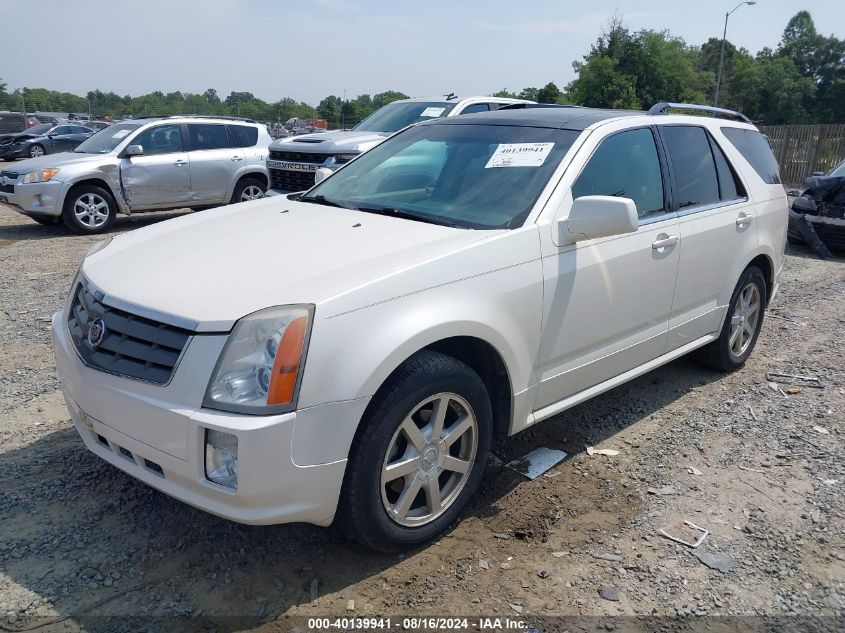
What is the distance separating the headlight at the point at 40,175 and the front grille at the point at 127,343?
846 centimetres

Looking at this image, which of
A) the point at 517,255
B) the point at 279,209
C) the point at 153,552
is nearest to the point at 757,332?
the point at 517,255

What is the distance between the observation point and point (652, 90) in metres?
50.9

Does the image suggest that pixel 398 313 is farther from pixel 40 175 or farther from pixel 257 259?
pixel 40 175

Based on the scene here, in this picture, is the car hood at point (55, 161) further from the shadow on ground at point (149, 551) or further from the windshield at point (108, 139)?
the shadow on ground at point (149, 551)

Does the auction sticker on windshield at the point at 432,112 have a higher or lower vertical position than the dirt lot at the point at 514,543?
higher

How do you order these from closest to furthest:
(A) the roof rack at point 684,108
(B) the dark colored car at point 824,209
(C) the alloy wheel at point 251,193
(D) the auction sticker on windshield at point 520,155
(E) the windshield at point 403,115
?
(D) the auction sticker on windshield at point 520,155 < (A) the roof rack at point 684,108 < (B) the dark colored car at point 824,209 < (E) the windshield at point 403,115 < (C) the alloy wheel at point 251,193

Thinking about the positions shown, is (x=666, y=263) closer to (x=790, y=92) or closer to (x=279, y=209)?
(x=279, y=209)

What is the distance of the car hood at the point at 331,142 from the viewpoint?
9.12 meters

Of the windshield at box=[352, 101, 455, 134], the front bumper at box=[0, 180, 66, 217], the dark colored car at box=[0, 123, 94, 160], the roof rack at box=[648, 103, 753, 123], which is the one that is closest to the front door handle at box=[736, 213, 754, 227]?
the roof rack at box=[648, 103, 753, 123]

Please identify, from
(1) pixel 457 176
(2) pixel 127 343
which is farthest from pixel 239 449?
(1) pixel 457 176

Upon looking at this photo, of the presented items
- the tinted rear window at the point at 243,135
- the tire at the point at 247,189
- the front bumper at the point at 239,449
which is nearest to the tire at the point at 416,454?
the front bumper at the point at 239,449

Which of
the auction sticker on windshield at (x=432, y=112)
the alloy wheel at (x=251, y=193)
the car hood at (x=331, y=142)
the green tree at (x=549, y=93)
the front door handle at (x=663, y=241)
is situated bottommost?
the alloy wheel at (x=251, y=193)

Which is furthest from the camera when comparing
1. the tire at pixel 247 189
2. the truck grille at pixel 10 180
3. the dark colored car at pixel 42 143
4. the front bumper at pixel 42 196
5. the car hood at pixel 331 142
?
the dark colored car at pixel 42 143

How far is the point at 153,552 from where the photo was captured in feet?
9.59
